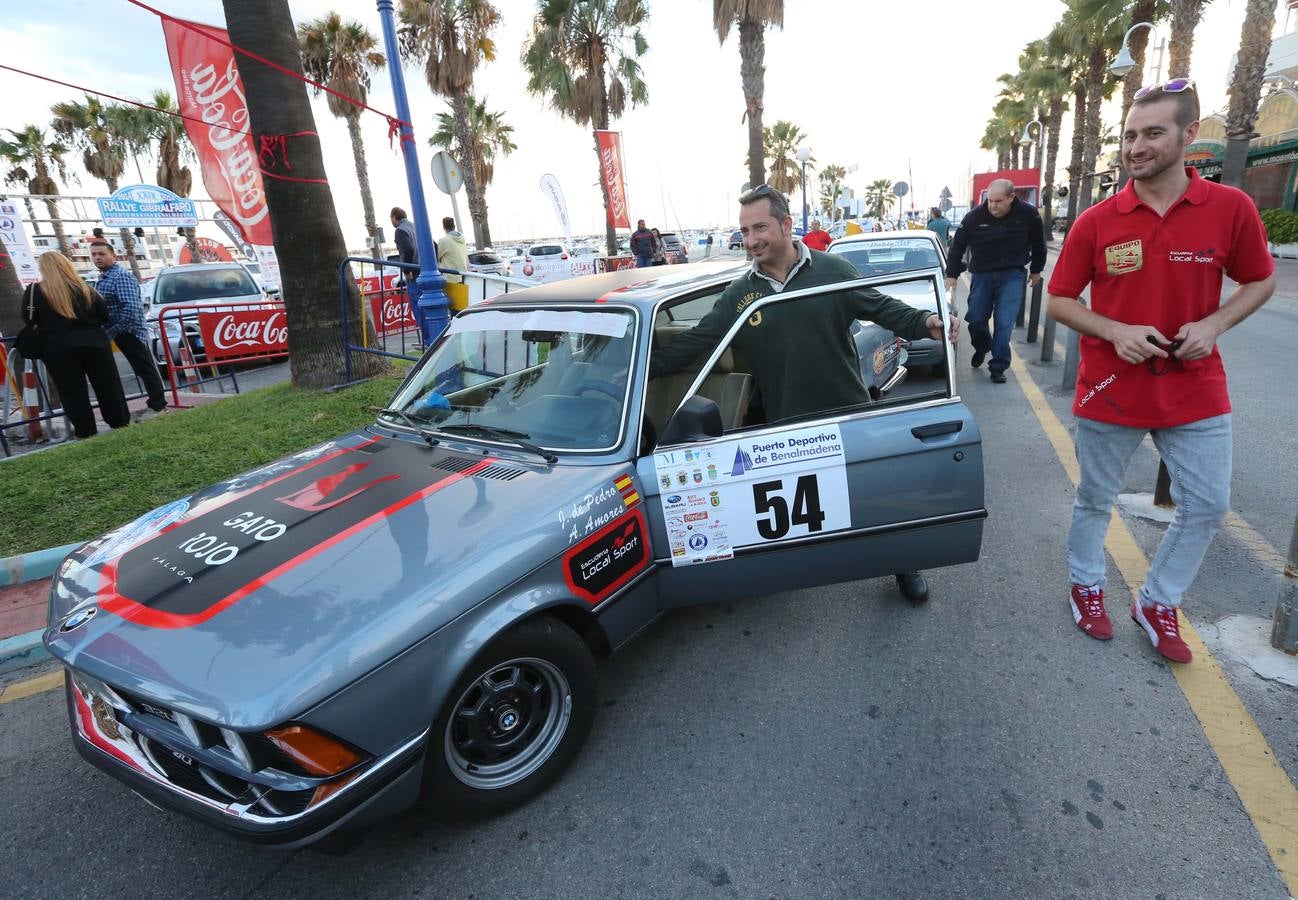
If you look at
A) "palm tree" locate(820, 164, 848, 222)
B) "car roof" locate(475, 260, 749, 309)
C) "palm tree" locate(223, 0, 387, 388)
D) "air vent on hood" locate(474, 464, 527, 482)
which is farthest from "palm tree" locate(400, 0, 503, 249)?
"palm tree" locate(820, 164, 848, 222)

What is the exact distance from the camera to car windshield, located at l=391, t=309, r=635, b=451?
2771 millimetres

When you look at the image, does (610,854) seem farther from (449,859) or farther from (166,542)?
(166,542)

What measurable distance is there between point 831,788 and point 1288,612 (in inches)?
76.3

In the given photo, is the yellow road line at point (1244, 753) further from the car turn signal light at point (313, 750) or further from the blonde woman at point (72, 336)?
the blonde woman at point (72, 336)

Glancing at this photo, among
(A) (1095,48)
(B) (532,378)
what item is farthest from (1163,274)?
(A) (1095,48)

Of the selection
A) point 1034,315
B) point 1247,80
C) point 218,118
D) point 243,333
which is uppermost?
point 1247,80

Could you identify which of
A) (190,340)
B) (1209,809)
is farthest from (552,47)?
(1209,809)

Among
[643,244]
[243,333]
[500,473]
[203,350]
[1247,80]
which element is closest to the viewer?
[500,473]

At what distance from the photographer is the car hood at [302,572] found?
5.79 feet

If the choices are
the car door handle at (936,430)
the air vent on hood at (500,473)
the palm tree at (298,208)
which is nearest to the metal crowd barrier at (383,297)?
Result: the palm tree at (298,208)

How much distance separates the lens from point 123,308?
7281mm

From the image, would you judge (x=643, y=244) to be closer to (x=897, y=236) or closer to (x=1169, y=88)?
(x=897, y=236)

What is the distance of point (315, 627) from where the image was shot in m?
1.84

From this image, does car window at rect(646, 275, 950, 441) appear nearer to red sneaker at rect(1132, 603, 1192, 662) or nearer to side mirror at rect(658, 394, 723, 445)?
side mirror at rect(658, 394, 723, 445)
